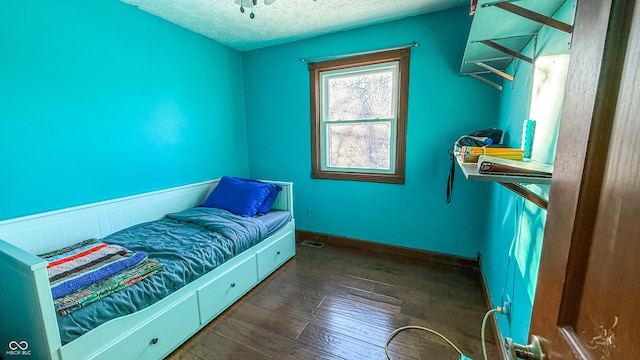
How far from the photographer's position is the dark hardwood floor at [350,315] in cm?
164

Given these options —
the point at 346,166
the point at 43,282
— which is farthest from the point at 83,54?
the point at 346,166

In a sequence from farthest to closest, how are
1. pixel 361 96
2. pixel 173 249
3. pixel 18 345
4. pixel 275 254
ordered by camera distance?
1. pixel 361 96
2. pixel 275 254
3. pixel 173 249
4. pixel 18 345

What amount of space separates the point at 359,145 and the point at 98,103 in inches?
95.3

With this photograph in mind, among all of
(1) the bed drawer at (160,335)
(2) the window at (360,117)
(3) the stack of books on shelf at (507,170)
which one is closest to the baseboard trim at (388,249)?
(2) the window at (360,117)

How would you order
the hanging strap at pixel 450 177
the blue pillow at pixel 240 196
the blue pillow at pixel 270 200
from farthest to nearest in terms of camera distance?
1. the blue pillow at pixel 270 200
2. the blue pillow at pixel 240 196
3. the hanging strap at pixel 450 177

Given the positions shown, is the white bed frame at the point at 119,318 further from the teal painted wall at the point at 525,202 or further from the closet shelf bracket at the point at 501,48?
the closet shelf bracket at the point at 501,48

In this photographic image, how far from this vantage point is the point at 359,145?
120 inches

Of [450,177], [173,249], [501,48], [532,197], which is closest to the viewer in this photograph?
[532,197]

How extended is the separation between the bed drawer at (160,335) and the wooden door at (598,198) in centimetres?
178

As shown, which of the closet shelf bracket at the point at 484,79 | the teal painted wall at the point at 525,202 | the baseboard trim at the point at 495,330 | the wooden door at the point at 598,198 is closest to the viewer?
the wooden door at the point at 598,198

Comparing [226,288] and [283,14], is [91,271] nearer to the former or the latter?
[226,288]

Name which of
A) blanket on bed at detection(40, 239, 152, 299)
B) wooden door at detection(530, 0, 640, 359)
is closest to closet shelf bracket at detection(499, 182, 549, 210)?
wooden door at detection(530, 0, 640, 359)

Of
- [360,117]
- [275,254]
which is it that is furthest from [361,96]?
[275,254]

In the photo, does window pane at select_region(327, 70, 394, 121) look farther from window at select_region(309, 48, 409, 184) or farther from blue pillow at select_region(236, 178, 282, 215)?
blue pillow at select_region(236, 178, 282, 215)
